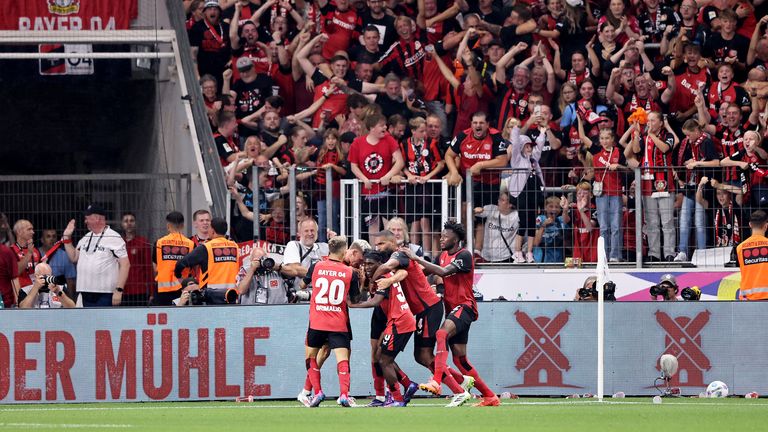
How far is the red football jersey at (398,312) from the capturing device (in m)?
15.3

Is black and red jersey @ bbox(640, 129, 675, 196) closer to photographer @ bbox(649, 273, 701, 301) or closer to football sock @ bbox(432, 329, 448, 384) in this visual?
photographer @ bbox(649, 273, 701, 301)

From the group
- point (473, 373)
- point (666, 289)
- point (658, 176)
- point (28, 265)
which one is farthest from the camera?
point (658, 176)

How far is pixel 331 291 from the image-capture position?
48.9 feet

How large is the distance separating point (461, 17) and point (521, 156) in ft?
11.7

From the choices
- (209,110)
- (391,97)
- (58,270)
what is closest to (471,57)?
(391,97)

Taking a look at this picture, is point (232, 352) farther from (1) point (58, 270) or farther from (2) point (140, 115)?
(2) point (140, 115)

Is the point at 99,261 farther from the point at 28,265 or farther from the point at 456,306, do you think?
the point at 456,306

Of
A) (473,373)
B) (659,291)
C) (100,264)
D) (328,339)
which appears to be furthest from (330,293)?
(659,291)

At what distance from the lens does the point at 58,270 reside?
18.9 metres

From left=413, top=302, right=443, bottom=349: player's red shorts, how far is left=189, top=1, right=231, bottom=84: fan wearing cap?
8551mm

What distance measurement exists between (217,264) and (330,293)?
3.27 metres

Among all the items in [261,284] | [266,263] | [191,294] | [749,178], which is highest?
[749,178]

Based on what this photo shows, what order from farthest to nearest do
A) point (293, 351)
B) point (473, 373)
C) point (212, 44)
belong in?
point (212, 44), point (293, 351), point (473, 373)

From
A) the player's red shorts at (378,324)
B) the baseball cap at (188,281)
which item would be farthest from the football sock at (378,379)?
the baseball cap at (188,281)
